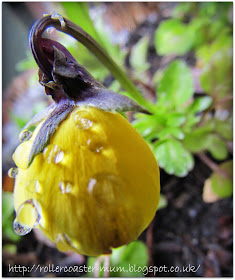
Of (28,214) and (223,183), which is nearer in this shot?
(28,214)

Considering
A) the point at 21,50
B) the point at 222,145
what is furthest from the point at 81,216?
the point at 21,50

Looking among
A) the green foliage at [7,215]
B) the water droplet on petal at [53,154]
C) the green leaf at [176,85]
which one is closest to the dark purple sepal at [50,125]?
the water droplet on petal at [53,154]

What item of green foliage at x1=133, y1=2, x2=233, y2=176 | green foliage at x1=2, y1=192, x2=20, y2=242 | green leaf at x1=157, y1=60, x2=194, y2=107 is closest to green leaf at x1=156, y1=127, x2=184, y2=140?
green foliage at x1=133, y1=2, x2=233, y2=176

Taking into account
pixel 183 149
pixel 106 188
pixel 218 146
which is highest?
pixel 106 188

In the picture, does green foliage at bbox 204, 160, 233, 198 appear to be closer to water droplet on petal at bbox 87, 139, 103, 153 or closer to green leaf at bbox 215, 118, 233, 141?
green leaf at bbox 215, 118, 233, 141

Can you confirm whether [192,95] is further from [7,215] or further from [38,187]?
[7,215]

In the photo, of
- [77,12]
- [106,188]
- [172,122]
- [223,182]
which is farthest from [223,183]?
[77,12]
